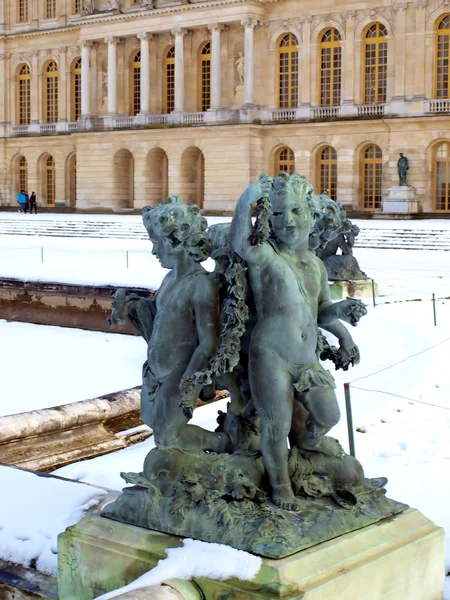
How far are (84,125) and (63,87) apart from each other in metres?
4.25

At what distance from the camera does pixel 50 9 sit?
59219 millimetres

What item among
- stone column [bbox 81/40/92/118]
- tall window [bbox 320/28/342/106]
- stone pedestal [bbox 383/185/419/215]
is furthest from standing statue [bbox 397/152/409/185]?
stone column [bbox 81/40/92/118]

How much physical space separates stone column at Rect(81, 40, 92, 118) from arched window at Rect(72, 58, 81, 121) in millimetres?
2672

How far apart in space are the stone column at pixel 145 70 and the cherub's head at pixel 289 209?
1967 inches

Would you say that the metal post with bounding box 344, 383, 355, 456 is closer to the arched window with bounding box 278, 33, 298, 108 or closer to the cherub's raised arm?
the cherub's raised arm

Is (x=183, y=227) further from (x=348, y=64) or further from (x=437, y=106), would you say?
(x=348, y=64)

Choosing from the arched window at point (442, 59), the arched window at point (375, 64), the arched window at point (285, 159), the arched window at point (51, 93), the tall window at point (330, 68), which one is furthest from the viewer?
the arched window at point (51, 93)

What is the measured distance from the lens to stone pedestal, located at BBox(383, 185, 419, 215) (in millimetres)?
42656

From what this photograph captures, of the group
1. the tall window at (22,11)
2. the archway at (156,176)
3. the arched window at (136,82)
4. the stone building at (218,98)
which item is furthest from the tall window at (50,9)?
the archway at (156,176)

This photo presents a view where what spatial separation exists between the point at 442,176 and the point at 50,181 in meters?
→ 25.1

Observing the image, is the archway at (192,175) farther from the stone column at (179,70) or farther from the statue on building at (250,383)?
the statue on building at (250,383)

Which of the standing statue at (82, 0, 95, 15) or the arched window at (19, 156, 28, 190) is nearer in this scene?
the standing statue at (82, 0, 95, 15)

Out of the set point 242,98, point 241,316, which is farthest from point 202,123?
point 241,316

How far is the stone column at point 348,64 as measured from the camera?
46688 mm
